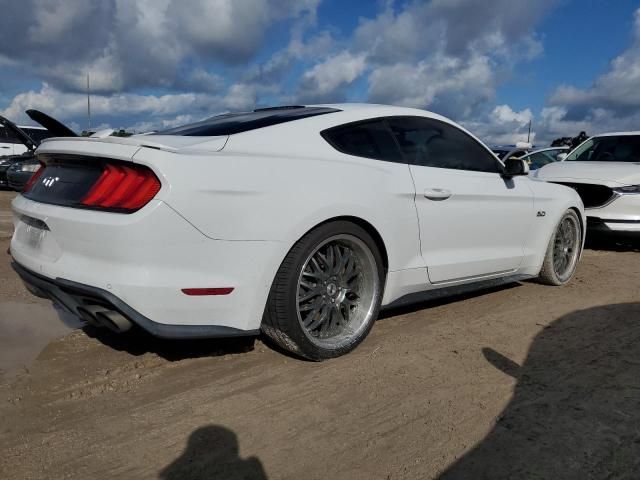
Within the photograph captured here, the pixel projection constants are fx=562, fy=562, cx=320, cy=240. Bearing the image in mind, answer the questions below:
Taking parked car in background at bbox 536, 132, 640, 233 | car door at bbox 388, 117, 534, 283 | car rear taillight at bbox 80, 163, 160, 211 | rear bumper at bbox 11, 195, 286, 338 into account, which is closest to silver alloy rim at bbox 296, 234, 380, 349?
rear bumper at bbox 11, 195, 286, 338

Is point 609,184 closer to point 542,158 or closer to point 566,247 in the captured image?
point 566,247

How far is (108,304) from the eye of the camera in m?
2.61

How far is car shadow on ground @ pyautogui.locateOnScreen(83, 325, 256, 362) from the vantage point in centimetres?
344

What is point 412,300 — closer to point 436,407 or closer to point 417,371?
point 417,371

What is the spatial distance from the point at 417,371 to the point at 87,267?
185 centimetres

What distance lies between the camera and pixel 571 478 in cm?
218

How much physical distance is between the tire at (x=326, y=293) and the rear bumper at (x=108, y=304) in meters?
0.22

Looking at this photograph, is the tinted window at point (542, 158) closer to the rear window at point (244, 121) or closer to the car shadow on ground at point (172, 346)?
the rear window at point (244, 121)

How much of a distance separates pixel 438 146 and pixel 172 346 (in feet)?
7.50

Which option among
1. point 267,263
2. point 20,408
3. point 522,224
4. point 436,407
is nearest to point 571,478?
point 436,407

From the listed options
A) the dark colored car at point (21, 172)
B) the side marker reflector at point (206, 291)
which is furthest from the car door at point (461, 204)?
the dark colored car at point (21, 172)

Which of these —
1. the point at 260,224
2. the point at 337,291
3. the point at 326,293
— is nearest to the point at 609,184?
the point at 337,291

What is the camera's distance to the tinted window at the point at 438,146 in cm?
379

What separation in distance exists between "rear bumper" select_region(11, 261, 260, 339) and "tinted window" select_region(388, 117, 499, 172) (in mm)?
1691
